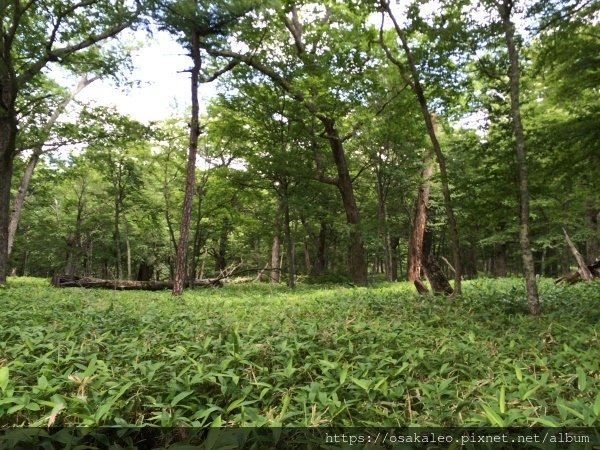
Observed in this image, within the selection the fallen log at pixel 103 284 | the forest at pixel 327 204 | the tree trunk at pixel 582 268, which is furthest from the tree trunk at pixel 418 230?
the fallen log at pixel 103 284

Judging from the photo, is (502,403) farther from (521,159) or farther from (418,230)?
(418,230)

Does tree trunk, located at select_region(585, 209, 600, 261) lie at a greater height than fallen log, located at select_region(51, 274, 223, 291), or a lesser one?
greater

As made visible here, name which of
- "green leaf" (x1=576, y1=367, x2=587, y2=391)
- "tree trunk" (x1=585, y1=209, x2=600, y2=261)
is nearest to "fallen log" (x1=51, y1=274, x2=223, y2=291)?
"green leaf" (x1=576, y1=367, x2=587, y2=391)

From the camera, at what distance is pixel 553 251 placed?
35344 mm

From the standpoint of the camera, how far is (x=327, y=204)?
62.7 feet

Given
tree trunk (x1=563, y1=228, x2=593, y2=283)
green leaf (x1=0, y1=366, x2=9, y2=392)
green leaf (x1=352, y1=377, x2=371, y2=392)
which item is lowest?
green leaf (x1=352, y1=377, x2=371, y2=392)

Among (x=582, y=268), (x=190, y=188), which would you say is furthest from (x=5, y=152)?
(x=582, y=268)

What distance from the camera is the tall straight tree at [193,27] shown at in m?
10.2

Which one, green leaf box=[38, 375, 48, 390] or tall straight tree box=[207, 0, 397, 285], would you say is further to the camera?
tall straight tree box=[207, 0, 397, 285]

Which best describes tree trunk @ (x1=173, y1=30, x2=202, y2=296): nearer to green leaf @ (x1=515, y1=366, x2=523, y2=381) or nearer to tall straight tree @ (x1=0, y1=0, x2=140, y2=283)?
tall straight tree @ (x1=0, y1=0, x2=140, y2=283)

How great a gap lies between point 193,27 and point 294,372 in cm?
1018

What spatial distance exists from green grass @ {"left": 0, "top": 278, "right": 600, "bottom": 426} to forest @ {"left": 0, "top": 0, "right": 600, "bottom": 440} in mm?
24

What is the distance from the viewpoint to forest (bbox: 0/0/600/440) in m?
2.99

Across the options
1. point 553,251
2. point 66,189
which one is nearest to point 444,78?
point 66,189
